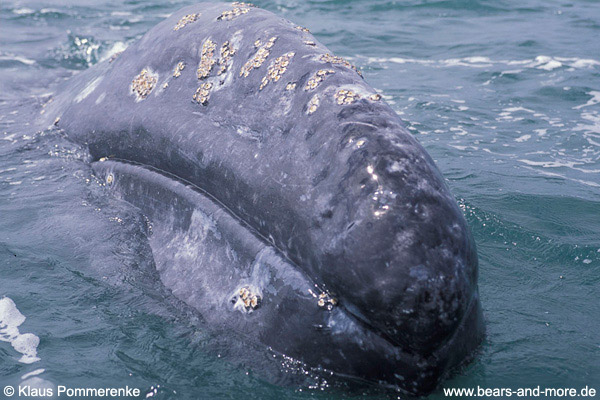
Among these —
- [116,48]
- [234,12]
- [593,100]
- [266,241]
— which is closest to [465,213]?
[266,241]

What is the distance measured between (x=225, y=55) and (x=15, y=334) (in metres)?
2.63

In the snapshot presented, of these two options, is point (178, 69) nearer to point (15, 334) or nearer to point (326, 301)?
point (15, 334)

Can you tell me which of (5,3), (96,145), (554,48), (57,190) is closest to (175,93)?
(96,145)

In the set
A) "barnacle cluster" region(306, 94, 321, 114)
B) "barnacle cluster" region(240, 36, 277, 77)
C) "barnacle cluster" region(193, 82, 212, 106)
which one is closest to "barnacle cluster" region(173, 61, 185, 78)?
"barnacle cluster" region(193, 82, 212, 106)

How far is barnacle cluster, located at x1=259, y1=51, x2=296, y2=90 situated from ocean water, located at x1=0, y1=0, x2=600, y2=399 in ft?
5.53

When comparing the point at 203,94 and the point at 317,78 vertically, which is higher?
the point at 317,78

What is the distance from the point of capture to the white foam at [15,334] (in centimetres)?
455

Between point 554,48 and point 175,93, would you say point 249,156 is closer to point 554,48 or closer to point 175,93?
point 175,93

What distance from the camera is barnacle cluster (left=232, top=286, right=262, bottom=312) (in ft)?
14.7

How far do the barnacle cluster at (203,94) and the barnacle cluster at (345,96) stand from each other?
133cm

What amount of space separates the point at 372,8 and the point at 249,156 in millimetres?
16540

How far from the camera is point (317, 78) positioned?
475cm

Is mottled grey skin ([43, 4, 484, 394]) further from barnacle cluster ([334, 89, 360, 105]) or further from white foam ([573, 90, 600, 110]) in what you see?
white foam ([573, 90, 600, 110])

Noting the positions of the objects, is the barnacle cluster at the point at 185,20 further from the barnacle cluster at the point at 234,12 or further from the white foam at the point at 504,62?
the white foam at the point at 504,62
